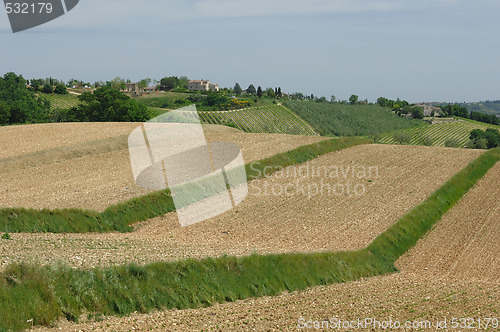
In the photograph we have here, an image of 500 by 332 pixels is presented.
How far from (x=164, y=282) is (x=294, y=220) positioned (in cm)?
1332

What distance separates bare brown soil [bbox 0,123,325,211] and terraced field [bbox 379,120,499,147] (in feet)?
235

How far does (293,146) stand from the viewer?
155ft

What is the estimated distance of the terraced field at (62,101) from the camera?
129625 mm

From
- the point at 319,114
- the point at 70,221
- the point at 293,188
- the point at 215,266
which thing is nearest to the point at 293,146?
the point at 293,188

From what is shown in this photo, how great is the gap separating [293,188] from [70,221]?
1630 cm

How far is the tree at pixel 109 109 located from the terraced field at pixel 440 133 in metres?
61.4

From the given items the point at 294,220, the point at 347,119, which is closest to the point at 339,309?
the point at 294,220

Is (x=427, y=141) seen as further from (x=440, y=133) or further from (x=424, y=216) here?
(x=424, y=216)

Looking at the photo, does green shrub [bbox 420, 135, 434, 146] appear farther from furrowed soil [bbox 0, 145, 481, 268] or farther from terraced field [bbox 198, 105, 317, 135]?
furrowed soil [bbox 0, 145, 481, 268]

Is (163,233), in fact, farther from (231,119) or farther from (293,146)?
(231,119)

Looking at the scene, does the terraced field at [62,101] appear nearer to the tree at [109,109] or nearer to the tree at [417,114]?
the tree at [109,109]

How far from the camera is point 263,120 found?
119 m

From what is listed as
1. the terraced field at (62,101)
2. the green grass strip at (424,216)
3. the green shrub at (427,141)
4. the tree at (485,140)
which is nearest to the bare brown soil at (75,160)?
the green grass strip at (424,216)

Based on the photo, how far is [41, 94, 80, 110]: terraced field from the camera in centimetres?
12962
